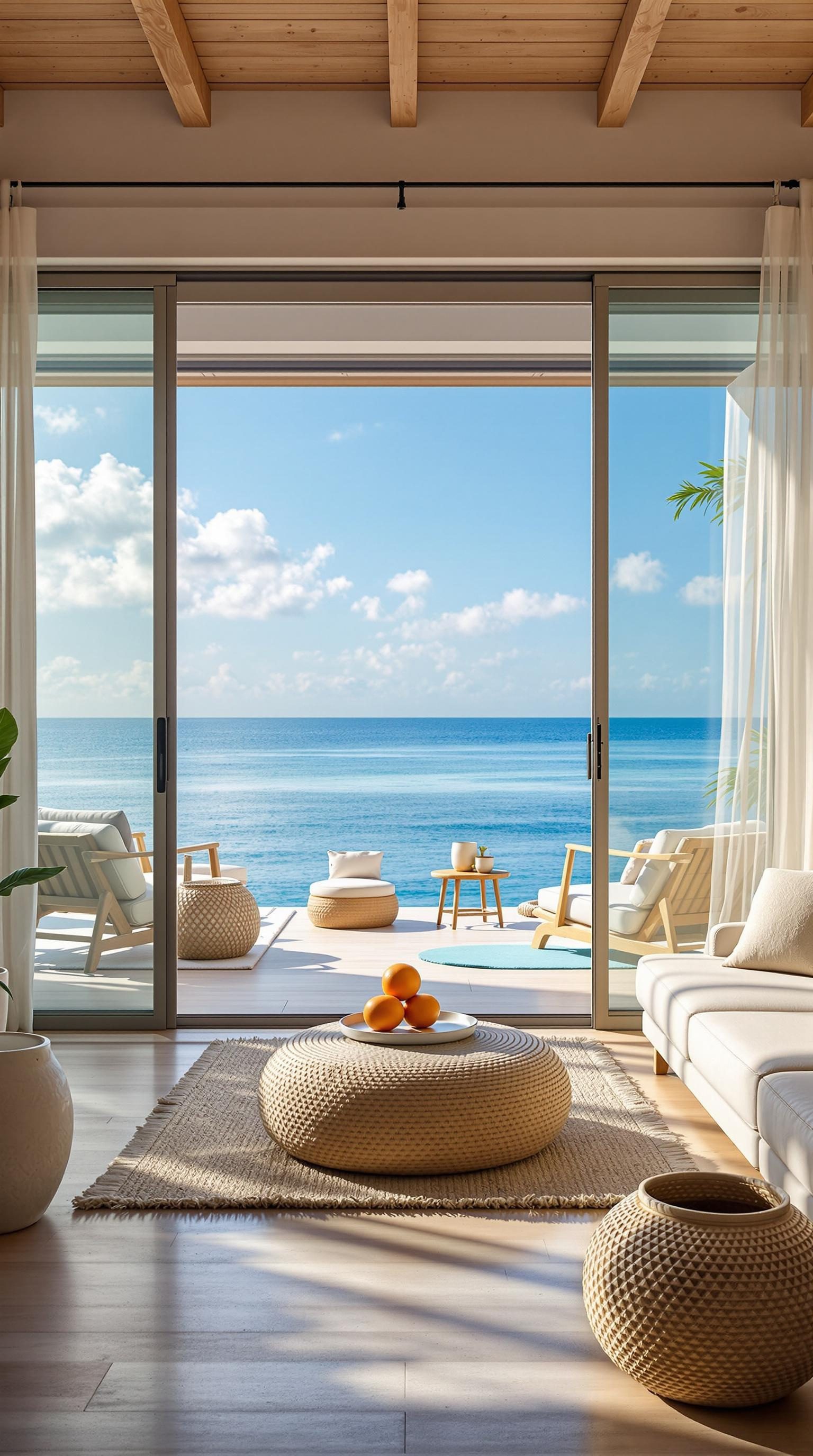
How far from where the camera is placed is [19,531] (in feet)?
14.7

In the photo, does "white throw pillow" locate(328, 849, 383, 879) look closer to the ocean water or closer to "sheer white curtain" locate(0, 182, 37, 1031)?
"sheer white curtain" locate(0, 182, 37, 1031)

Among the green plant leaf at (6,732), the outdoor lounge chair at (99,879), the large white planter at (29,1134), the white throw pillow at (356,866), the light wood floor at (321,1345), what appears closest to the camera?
the light wood floor at (321,1345)

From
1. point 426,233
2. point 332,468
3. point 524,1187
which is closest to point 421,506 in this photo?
point 332,468

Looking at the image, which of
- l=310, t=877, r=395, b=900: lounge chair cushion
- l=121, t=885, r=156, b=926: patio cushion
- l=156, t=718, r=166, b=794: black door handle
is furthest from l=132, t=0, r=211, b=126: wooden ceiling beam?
l=310, t=877, r=395, b=900: lounge chair cushion

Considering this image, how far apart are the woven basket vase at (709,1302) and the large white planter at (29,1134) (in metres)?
1.33

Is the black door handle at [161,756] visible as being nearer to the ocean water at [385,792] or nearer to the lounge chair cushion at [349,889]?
the lounge chair cushion at [349,889]

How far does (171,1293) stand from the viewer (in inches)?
92.3

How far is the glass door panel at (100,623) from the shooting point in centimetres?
462

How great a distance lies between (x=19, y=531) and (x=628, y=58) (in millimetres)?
2831

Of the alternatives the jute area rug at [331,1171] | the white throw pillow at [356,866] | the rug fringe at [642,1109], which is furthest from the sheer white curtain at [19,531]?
the white throw pillow at [356,866]

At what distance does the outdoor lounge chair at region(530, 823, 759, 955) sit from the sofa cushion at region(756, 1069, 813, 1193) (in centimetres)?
187

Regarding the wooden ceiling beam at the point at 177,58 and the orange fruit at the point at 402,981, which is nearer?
the orange fruit at the point at 402,981

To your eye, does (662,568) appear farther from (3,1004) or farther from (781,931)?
(3,1004)

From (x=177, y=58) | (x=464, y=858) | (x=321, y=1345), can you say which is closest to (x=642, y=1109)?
(x=321, y=1345)
